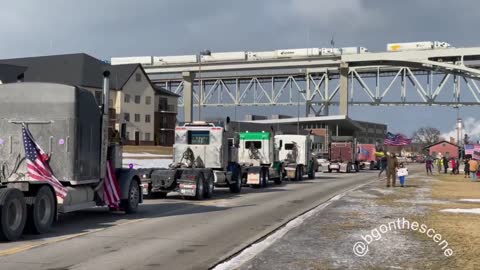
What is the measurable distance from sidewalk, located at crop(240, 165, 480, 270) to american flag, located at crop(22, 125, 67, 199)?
5.15 metres

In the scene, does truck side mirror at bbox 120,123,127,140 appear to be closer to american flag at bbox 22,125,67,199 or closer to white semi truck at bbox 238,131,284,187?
american flag at bbox 22,125,67,199

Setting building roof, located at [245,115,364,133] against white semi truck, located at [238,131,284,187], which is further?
building roof, located at [245,115,364,133]

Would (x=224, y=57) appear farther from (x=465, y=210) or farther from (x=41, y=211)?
(x=41, y=211)

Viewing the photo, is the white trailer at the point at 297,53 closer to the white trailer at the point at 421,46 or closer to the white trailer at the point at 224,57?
the white trailer at the point at 224,57

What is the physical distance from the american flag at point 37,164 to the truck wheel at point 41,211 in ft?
1.91

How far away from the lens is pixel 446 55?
93.5m

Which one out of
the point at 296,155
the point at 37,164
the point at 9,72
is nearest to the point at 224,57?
the point at 9,72

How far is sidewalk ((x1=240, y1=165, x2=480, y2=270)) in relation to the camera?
32.9 feet

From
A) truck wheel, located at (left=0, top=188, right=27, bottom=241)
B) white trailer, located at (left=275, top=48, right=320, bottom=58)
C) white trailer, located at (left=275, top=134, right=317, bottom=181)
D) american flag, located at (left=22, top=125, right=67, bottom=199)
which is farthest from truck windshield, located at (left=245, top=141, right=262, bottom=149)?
white trailer, located at (left=275, top=48, right=320, bottom=58)

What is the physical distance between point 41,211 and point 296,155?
29582 mm

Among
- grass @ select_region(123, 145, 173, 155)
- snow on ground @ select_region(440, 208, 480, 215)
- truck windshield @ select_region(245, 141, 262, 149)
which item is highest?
grass @ select_region(123, 145, 173, 155)

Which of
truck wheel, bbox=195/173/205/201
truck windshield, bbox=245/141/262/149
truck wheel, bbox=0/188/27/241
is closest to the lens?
truck wheel, bbox=0/188/27/241

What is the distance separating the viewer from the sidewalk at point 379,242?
1002 cm

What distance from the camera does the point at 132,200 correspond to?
17359mm
